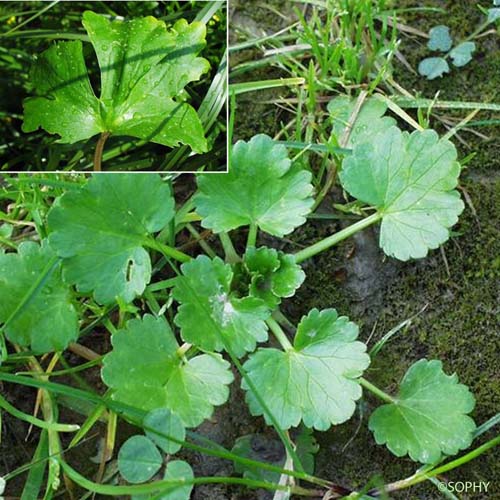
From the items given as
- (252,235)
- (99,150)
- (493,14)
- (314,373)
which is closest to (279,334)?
(314,373)

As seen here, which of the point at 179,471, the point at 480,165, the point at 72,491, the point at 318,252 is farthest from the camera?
the point at 480,165

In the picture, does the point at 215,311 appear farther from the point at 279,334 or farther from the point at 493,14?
the point at 493,14

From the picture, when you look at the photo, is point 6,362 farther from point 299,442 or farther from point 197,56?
point 197,56

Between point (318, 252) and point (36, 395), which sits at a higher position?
Result: point (318, 252)

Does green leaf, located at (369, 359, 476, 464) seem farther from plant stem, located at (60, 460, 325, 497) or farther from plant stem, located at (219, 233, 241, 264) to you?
plant stem, located at (219, 233, 241, 264)

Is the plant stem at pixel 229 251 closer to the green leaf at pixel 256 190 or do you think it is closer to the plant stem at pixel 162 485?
the green leaf at pixel 256 190

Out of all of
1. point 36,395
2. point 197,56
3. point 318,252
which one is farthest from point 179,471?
point 197,56
